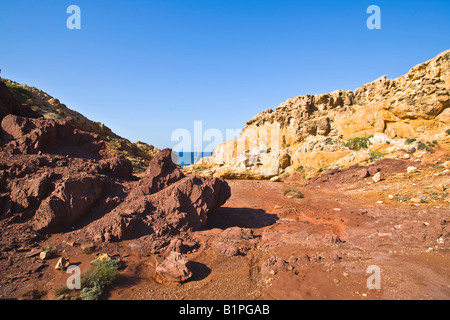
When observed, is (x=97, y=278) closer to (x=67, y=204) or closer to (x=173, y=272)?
(x=173, y=272)

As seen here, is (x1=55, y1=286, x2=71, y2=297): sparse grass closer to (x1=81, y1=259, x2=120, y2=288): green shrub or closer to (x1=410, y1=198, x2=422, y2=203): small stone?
(x1=81, y1=259, x2=120, y2=288): green shrub

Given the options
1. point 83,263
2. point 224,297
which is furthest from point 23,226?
point 224,297

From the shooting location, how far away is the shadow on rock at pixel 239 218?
26.2 feet

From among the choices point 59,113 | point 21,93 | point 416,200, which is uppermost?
point 21,93

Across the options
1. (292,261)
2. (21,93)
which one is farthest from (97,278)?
Result: (21,93)

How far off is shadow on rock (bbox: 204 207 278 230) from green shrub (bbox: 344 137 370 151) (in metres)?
13.2

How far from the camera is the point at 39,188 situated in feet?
18.1

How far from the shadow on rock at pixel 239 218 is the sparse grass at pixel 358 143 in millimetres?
13156

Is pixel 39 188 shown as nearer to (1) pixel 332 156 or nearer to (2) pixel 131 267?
(2) pixel 131 267

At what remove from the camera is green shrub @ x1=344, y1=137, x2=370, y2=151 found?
18719 millimetres

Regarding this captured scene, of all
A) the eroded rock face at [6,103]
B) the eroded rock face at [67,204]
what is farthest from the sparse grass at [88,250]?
the eroded rock face at [6,103]

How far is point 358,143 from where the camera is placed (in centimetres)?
1898

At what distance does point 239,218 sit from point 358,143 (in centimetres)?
1501

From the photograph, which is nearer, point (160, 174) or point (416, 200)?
point (160, 174)
